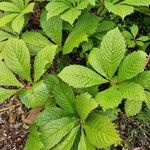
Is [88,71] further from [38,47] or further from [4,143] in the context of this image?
[4,143]

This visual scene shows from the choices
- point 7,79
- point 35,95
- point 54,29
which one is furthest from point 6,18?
point 35,95

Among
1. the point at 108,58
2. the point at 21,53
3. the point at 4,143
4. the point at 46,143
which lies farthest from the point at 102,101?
the point at 4,143

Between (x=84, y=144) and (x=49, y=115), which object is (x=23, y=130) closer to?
(x=49, y=115)

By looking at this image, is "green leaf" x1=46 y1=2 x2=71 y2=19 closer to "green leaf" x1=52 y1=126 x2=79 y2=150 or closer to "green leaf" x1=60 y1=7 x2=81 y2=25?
"green leaf" x1=60 y1=7 x2=81 y2=25

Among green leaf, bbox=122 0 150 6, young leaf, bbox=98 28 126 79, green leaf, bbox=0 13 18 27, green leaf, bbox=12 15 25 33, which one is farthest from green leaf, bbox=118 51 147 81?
green leaf, bbox=0 13 18 27

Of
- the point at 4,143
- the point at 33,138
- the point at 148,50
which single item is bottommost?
the point at 4,143

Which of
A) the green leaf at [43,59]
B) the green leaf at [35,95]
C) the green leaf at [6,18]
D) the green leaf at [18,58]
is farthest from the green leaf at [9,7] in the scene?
the green leaf at [35,95]
